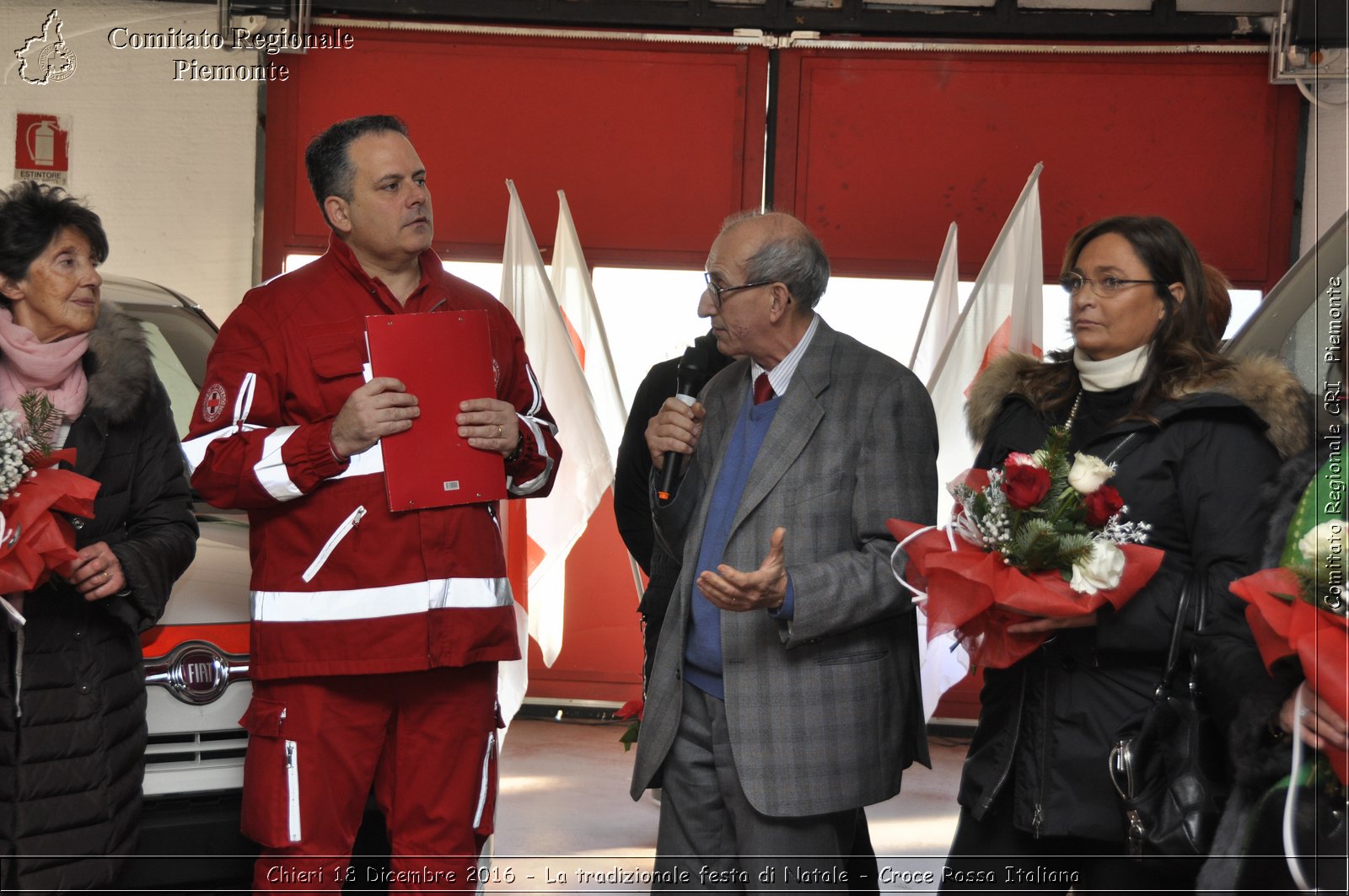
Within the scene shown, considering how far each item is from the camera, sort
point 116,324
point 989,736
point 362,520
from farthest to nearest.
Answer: point 116,324
point 362,520
point 989,736

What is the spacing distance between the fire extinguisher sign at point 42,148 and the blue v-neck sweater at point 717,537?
5.75m

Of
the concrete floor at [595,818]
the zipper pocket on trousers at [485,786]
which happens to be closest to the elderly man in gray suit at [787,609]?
the zipper pocket on trousers at [485,786]

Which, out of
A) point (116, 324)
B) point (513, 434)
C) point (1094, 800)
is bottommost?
point (1094, 800)

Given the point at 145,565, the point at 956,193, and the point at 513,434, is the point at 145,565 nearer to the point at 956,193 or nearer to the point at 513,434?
the point at 513,434

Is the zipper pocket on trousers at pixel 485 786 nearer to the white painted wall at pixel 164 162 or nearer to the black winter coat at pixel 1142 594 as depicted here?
the black winter coat at pixel 1142 594

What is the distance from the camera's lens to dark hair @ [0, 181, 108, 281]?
3.06 meters

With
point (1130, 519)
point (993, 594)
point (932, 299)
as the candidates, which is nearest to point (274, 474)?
point (993, 594)

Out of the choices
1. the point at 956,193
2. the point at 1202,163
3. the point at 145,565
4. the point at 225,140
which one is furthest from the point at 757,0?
the point at 145,565

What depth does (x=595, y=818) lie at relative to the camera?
17.6 feet

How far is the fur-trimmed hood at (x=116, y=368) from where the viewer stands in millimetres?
3076

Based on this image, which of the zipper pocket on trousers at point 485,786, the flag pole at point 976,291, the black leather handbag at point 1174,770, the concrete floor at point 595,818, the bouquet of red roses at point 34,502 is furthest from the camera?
the flag pole at point 976,291

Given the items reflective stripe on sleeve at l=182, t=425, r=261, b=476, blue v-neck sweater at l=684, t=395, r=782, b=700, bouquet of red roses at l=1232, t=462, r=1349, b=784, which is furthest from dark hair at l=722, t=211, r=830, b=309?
reflective stripe on sleeve at l=182, t=425, r=261, b=476

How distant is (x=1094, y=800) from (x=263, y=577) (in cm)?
185

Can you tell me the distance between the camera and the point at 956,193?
714 centimetres
